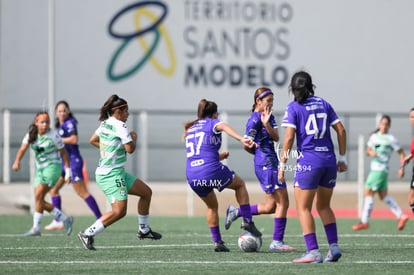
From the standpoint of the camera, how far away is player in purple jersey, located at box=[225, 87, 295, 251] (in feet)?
52.6

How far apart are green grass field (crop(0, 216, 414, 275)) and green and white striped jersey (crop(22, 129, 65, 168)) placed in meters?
1.26

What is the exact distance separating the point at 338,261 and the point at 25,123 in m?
20.1

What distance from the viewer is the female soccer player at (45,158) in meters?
19.8

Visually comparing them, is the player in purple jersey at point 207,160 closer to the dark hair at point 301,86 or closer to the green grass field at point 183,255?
the green grass field at point 183,255

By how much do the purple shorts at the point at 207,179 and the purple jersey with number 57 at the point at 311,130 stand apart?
2.27 m

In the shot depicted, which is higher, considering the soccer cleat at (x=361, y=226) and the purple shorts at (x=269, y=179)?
the purple shorts at (x=269, y=179)

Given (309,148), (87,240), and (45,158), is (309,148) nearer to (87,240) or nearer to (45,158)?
(87,240)

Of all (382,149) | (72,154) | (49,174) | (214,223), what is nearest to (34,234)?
(49,174)

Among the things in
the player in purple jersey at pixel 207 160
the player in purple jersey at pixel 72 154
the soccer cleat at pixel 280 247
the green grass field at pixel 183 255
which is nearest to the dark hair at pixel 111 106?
the player in purple jersey at pixel 207 160

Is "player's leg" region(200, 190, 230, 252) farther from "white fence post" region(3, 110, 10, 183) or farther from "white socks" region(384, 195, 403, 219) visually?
"white fence post" region(3, 110, 10, 183)

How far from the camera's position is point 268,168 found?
16328 millimetres

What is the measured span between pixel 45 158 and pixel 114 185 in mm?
4618

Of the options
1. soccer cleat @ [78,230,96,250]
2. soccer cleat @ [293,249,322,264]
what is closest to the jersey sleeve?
soccer cleat @ [293,249,322,264]

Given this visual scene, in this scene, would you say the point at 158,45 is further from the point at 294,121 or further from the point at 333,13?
the point at 294,121
